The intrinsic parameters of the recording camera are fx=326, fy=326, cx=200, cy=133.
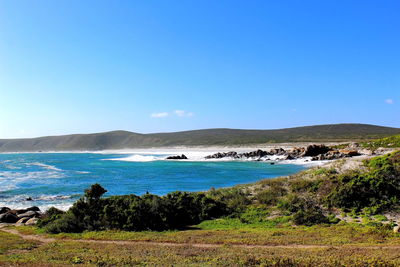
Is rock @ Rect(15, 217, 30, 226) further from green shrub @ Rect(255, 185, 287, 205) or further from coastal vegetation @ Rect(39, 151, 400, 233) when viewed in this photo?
green shrub @ Rect(255, 185, 287, 205)

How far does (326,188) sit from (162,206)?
10.4 meters

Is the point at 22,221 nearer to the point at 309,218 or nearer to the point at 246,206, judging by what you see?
the point at 246,206

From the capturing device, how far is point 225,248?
37.0 feet

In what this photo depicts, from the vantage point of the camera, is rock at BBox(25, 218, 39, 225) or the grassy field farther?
rock at BBox(25, 218, 39, 225)

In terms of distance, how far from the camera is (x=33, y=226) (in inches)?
728

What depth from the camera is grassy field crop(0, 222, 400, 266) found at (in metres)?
9.11

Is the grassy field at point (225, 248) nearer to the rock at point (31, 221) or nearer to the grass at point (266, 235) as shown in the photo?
the grass at point (266, 235)

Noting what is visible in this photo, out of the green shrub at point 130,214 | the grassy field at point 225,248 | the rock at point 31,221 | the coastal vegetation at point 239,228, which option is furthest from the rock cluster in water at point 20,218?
the grassy field at point 225,248

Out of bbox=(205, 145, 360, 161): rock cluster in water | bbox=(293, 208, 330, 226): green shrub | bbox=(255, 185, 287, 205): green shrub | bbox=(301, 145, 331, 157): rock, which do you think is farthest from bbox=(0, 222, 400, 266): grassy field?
bbox=(301, 145, 331, 157): rock

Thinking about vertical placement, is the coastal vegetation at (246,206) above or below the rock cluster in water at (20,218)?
above

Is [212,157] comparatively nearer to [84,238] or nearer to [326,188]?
[326,188]

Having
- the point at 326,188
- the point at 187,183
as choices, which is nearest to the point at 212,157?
the point at 187,183

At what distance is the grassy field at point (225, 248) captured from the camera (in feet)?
29.9

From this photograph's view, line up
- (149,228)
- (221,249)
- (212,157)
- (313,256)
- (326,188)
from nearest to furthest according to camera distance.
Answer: (313,256)
(221,249)
(149,228)
(326,188)
(212,157)
